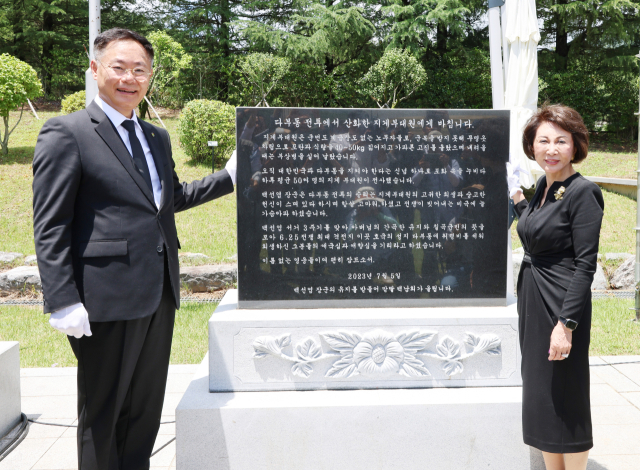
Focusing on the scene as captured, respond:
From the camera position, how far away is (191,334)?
512 centimetres

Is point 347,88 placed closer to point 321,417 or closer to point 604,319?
point 604,319

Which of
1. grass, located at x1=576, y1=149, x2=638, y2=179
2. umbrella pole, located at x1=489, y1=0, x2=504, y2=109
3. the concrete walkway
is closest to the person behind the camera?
the concrete walkway

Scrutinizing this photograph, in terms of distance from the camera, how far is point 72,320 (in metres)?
1.97

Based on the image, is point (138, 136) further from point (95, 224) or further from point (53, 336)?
point (53, 336)

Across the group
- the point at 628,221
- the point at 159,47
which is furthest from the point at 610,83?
the point at 159,47

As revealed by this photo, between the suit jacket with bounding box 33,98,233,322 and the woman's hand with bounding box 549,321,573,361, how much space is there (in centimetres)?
156

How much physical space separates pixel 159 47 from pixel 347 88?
5530 millimetres

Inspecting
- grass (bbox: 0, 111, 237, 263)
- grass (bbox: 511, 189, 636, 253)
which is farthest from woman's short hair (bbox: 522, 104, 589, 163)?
grass (bbox: 511, 189, 636, 253)

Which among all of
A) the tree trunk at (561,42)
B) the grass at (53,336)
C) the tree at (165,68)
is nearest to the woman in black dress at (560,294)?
the grass at (53,336)

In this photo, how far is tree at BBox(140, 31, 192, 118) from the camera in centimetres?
1569

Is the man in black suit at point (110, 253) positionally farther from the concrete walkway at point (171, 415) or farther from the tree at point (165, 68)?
the tree at point (165, 68)

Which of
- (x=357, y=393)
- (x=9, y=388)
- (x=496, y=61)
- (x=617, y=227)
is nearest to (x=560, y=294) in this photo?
(x=357, y=393)

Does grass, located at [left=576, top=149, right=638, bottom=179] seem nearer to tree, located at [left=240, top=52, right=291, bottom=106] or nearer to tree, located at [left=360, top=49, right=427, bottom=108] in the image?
tree, located at [left=360, top=49, right=427, bottom=108]

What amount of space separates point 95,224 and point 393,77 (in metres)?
14.0
